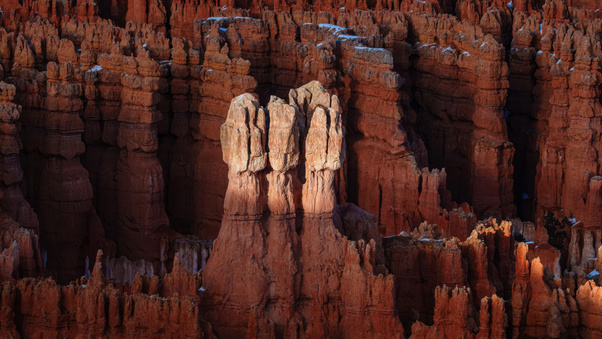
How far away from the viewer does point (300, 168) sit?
33719 millimetres

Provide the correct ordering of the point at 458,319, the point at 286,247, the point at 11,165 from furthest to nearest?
the point at 11,165
the point at 286,247
the point at 458,319

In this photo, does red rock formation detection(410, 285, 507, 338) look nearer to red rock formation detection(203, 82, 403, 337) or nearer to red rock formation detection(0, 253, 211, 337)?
red rock formation detection(203, 82, 403, 337)

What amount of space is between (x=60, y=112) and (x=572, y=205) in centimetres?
1450

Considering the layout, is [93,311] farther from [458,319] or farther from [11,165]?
[11,165]

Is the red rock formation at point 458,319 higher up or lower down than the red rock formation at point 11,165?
lower down

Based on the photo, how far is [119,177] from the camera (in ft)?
138

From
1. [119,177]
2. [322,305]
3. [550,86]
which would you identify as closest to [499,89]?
[550,86]

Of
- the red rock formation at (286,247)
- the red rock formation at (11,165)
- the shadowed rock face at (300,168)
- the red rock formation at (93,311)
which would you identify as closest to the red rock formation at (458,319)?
the shadowed rock face at (300,168)

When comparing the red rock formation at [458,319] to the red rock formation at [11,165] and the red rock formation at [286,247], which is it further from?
the red rock formation at [11,165]

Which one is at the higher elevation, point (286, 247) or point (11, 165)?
point (11, 165)

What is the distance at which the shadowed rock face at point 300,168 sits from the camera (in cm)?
3238

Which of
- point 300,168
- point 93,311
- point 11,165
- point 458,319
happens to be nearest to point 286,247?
point 300,168

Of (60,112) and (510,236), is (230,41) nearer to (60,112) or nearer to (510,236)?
(60,112)

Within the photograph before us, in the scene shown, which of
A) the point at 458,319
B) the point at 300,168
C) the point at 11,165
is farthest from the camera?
the point at 11,165
